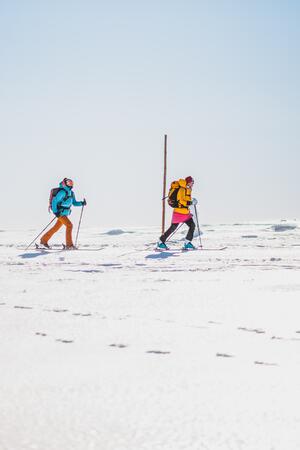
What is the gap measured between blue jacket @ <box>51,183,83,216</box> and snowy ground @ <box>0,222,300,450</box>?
674 centimetres

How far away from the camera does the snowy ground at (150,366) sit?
190 cm

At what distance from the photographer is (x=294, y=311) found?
14.3 ft

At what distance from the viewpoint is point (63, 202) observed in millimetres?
12867

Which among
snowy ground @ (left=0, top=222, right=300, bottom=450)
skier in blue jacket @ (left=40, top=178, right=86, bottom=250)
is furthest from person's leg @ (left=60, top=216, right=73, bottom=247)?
snowy ground @ (left=0, top=222, right=300, bottom=450)

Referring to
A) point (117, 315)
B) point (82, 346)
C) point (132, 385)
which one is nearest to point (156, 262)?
point (117, 315)

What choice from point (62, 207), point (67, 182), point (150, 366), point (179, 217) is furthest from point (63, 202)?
point (150, 366)

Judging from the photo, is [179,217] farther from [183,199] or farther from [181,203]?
[183,199]

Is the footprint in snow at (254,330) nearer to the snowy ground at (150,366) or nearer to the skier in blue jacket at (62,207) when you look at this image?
the snowy ground at (150,366)

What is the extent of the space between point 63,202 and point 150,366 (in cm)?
1042

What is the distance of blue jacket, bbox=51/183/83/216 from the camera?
12.9 m

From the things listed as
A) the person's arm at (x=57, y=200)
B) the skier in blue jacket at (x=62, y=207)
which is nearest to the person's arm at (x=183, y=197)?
the skier in blue jacket at (x=62, y=207)

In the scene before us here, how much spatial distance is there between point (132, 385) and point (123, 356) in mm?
539

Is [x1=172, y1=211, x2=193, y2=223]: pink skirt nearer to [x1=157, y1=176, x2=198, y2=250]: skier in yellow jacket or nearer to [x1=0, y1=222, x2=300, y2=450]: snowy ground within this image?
[x1=157, y1=176, x2=198, y2=250]: skier in yellow jacket

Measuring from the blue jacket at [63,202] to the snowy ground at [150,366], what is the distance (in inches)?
265
